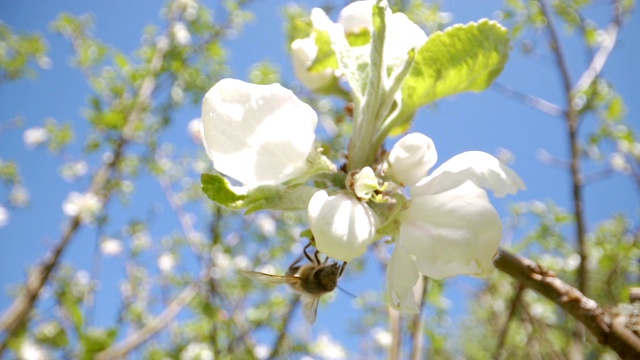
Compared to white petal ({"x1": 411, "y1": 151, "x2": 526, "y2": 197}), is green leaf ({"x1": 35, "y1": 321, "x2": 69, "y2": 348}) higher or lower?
lower

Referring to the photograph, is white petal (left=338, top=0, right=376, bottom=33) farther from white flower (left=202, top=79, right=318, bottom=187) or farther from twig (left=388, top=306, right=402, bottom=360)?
twig (left=388, top=306, right=402, bottom=360)

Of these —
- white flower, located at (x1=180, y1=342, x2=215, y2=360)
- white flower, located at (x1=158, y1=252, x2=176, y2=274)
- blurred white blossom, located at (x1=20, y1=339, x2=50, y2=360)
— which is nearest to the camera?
blurred white blossom, located at (x1=20, y1=339, x2=50, y2=360)

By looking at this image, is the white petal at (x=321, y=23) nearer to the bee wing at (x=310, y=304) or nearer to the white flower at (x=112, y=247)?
the bee wing at (x=310, y=304)

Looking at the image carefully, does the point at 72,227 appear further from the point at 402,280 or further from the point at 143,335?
the point at 402,280

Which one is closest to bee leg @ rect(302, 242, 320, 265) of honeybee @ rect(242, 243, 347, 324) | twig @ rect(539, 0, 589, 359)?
honeybee @ rect(242, 243, 347, 324)

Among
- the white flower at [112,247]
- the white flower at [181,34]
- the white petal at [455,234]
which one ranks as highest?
the white petal at [455,234]

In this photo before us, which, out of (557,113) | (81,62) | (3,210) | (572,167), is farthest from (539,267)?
(3,210)

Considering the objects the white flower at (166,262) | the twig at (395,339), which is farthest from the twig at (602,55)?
the white flower at (166,262)
